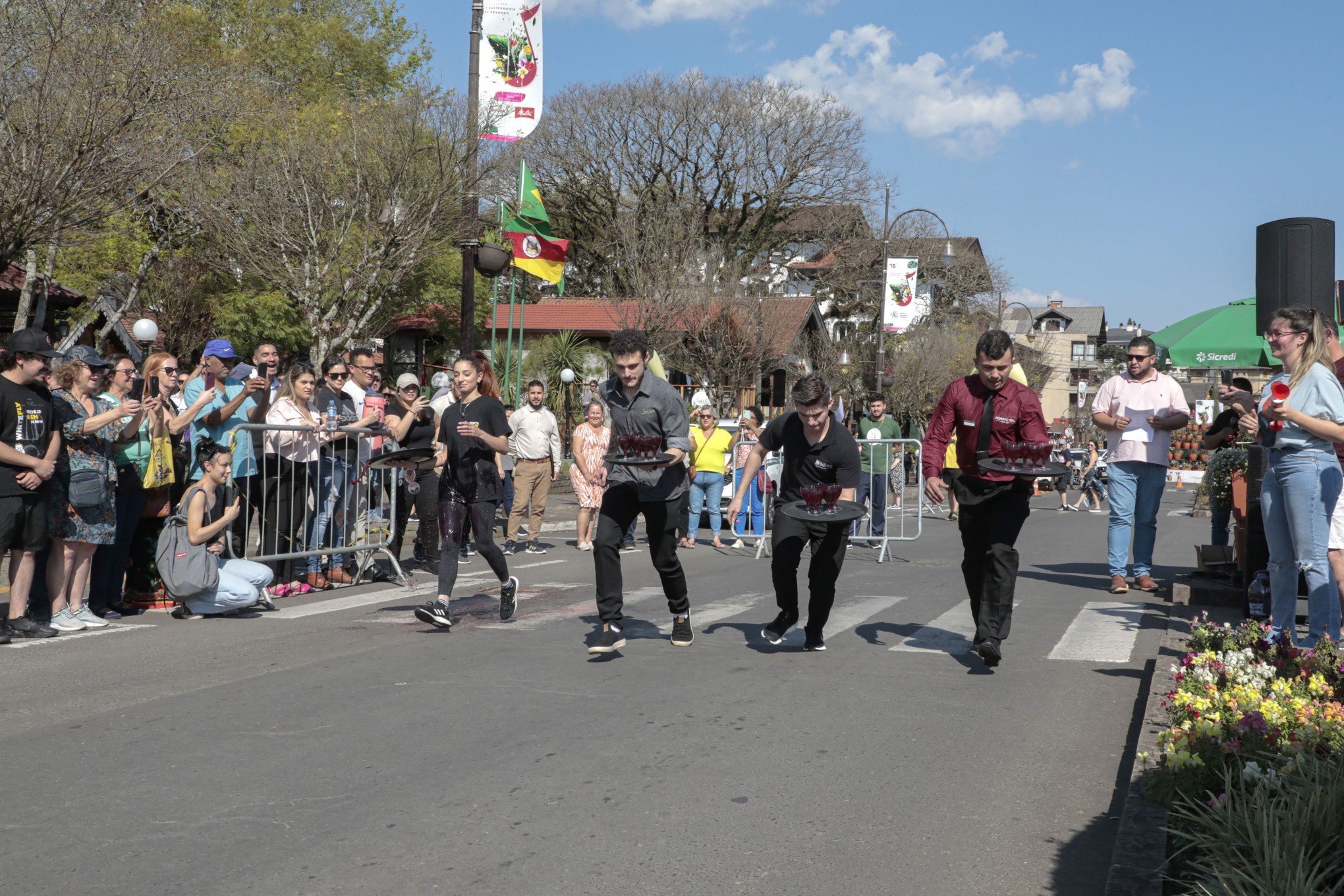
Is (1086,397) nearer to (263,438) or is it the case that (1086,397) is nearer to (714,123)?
(714,123)

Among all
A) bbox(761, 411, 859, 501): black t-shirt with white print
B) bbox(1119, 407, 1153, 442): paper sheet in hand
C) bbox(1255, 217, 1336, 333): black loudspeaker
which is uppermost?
bbox(1255, 217, 1336, 333): black loudspeaker

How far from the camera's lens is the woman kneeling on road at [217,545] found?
28.7 ft

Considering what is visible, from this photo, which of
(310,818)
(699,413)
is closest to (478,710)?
(310,818)

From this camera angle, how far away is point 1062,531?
1922 centimetres

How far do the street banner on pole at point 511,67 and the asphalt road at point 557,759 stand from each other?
9.49 meters

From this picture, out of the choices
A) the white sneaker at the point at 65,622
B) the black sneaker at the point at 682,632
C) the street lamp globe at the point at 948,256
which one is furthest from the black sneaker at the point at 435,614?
the street lamp globe at the point at 948,256

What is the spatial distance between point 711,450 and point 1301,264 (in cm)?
825

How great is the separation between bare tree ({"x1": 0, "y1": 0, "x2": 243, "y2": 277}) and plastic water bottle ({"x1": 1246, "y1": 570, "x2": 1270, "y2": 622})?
12.7 meters

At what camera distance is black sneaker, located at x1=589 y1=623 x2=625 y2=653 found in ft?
23.3

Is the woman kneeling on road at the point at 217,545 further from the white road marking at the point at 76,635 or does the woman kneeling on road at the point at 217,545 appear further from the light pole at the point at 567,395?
the light pole at the point at 567,395

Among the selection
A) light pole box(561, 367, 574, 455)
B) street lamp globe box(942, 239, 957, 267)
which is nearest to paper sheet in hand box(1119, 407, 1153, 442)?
light pole box(561, 367, 574, 455)

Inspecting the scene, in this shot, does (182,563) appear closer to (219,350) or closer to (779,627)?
(219,350)

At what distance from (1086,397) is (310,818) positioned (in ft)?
389

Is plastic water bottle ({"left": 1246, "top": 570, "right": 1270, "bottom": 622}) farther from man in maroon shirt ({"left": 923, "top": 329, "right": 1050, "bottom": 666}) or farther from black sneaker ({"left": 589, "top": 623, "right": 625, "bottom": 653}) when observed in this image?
black sneaker ({"left": 589, "top": 623, "right": 625, "bottom": 653})
